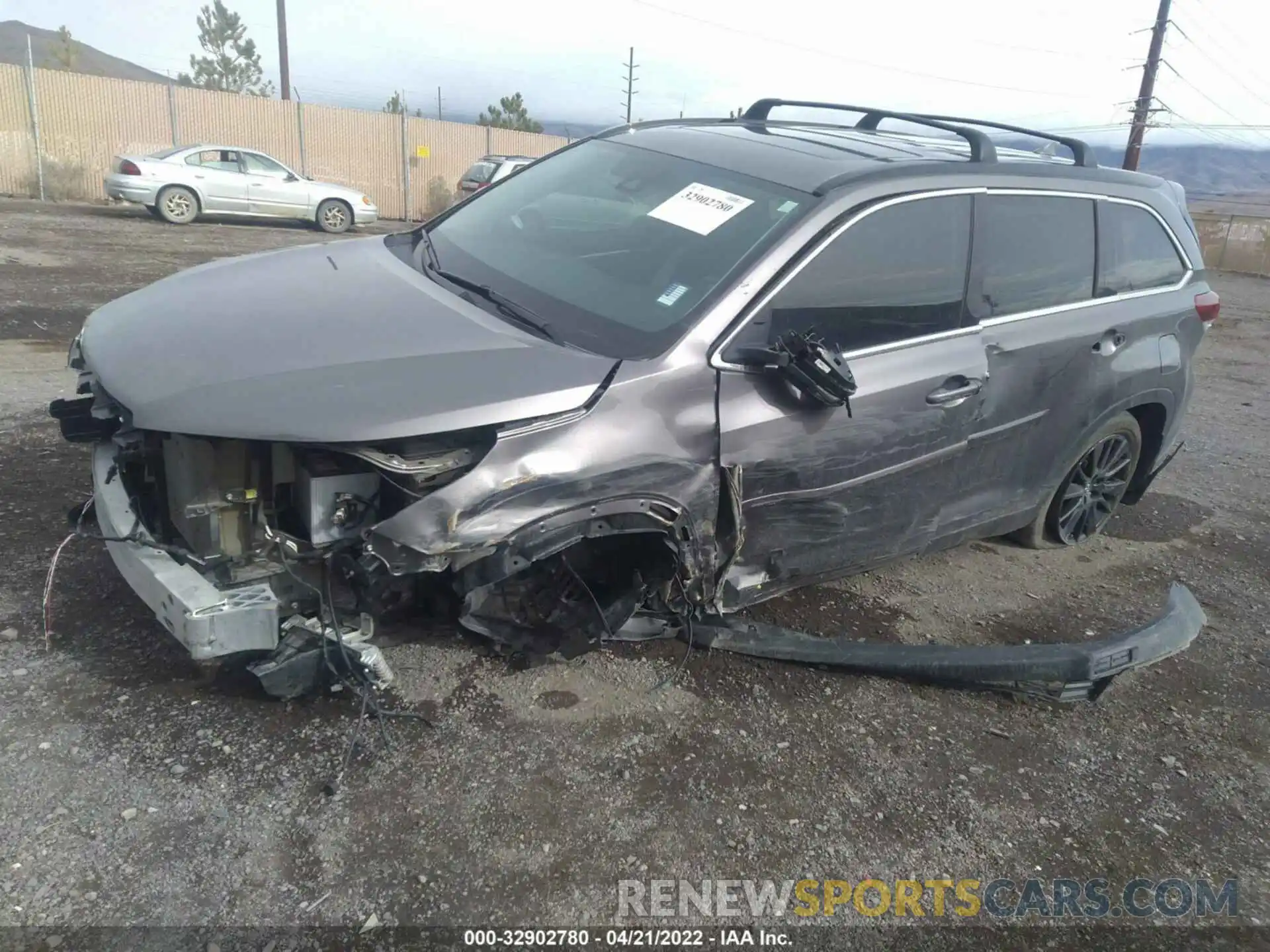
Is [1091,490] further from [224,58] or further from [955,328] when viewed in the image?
[224,58]

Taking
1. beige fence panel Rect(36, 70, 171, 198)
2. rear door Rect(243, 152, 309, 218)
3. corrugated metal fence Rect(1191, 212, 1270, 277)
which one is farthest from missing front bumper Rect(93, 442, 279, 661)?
corrugated metal fence Rect(1191, 212, 1270, 277)

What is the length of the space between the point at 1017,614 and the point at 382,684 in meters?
2.81

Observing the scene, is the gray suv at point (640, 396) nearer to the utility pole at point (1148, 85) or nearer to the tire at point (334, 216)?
the tire at point (334, 216)

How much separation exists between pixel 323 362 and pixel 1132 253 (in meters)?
3.71

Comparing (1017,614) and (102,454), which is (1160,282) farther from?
(102,454)

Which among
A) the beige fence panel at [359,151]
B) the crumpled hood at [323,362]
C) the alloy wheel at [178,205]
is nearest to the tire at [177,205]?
the alloy wheel at [178,205]

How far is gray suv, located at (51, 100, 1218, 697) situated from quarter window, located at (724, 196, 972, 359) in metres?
0.01

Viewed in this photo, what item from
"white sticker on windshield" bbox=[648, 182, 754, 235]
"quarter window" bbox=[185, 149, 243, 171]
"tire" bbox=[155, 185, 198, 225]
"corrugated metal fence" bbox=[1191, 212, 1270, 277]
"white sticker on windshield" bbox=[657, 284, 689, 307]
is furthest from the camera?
"corrugated metal fence" bbox=[1191, 212, 1270, 277]

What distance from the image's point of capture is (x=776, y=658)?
3412 millimetres

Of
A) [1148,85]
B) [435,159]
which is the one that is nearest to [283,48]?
[435,159]

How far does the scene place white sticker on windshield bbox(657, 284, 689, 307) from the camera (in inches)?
119

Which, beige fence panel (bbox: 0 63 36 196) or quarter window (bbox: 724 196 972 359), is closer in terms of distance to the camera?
quarter window (bbox: 724 196 972 359)

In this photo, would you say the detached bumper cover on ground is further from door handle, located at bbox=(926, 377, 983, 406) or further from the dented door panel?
door handle, located at bbox=(926, 377, 983, 406)

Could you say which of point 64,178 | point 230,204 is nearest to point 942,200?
point 230,204
